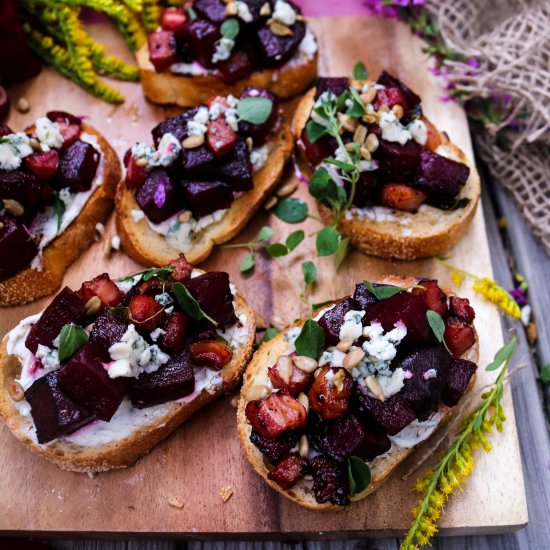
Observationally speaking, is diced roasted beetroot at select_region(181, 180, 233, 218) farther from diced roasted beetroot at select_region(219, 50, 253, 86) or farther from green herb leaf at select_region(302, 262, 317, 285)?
diced roasted beetroot at select_region(219, 50, 253, 86)

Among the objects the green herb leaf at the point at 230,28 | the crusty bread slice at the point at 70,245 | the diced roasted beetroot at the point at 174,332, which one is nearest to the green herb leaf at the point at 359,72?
the green herb leaf at the point at 230,28

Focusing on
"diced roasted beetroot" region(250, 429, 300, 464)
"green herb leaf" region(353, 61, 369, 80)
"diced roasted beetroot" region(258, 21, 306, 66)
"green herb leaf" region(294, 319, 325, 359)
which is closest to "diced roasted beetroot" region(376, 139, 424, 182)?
"green herb leaf" region(353, 61, 369, 80)

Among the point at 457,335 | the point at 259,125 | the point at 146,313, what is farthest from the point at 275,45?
the point at 457,335

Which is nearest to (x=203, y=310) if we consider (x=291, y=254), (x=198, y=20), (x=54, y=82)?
(x=291, y=254)

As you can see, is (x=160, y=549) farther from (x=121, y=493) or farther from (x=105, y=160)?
(x=105, y=160)

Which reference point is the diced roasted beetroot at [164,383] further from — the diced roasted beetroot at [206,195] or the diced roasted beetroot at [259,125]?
the diced roasted beetroot at [259,125]

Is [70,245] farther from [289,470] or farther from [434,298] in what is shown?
[434,298]
